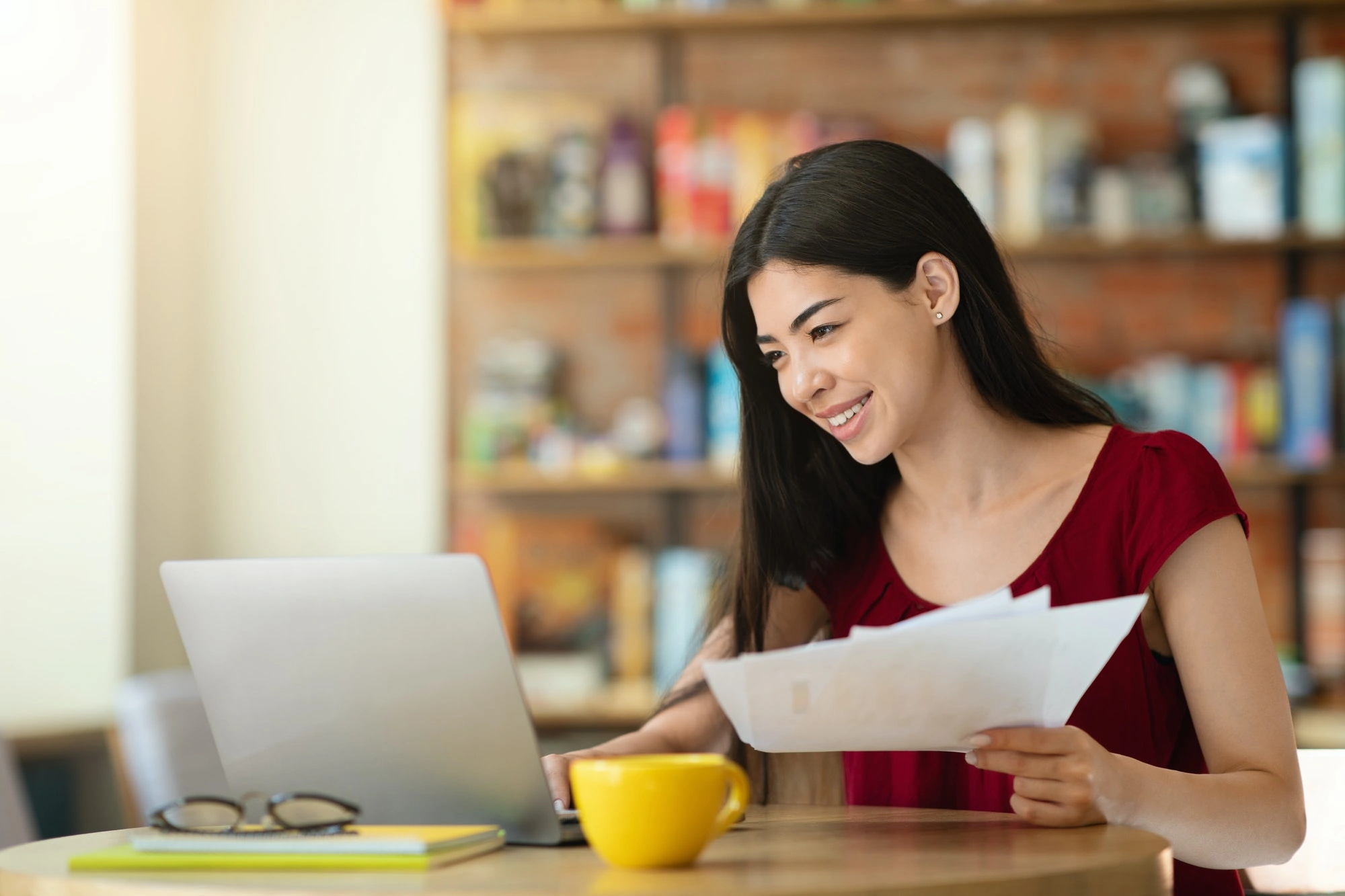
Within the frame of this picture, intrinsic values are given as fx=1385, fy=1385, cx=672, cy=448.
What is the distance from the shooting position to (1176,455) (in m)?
1.39

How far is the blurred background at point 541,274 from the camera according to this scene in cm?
298

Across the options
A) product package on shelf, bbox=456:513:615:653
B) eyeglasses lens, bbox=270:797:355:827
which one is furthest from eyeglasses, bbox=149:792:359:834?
product package on shelf, bbox=456:513:615:653

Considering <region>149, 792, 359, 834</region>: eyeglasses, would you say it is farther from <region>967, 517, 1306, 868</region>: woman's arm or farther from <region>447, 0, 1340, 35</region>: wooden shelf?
<region>447, 0, 1340, 35</region>: wooden shelf

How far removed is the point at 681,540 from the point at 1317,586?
4.88 feet

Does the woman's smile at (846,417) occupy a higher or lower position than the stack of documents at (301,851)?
higher

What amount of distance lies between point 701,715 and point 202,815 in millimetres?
607

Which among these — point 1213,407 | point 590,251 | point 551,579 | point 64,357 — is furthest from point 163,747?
point 1213,407

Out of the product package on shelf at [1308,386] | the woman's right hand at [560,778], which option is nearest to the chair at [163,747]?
the woman's right hand at [560,778]

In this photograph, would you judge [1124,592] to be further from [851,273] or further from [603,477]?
Result: [603,477]

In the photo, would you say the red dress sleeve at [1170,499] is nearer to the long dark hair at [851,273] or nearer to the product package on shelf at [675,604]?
the long dark hair at [851,273]

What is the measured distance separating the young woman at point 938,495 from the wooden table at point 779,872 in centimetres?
30

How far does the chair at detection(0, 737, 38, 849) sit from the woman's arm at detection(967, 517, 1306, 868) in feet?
5.06

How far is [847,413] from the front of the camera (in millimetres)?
1465

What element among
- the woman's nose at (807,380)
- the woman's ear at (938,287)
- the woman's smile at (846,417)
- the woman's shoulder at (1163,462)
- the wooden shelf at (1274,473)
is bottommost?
the wooden shelf at (1274,473)
